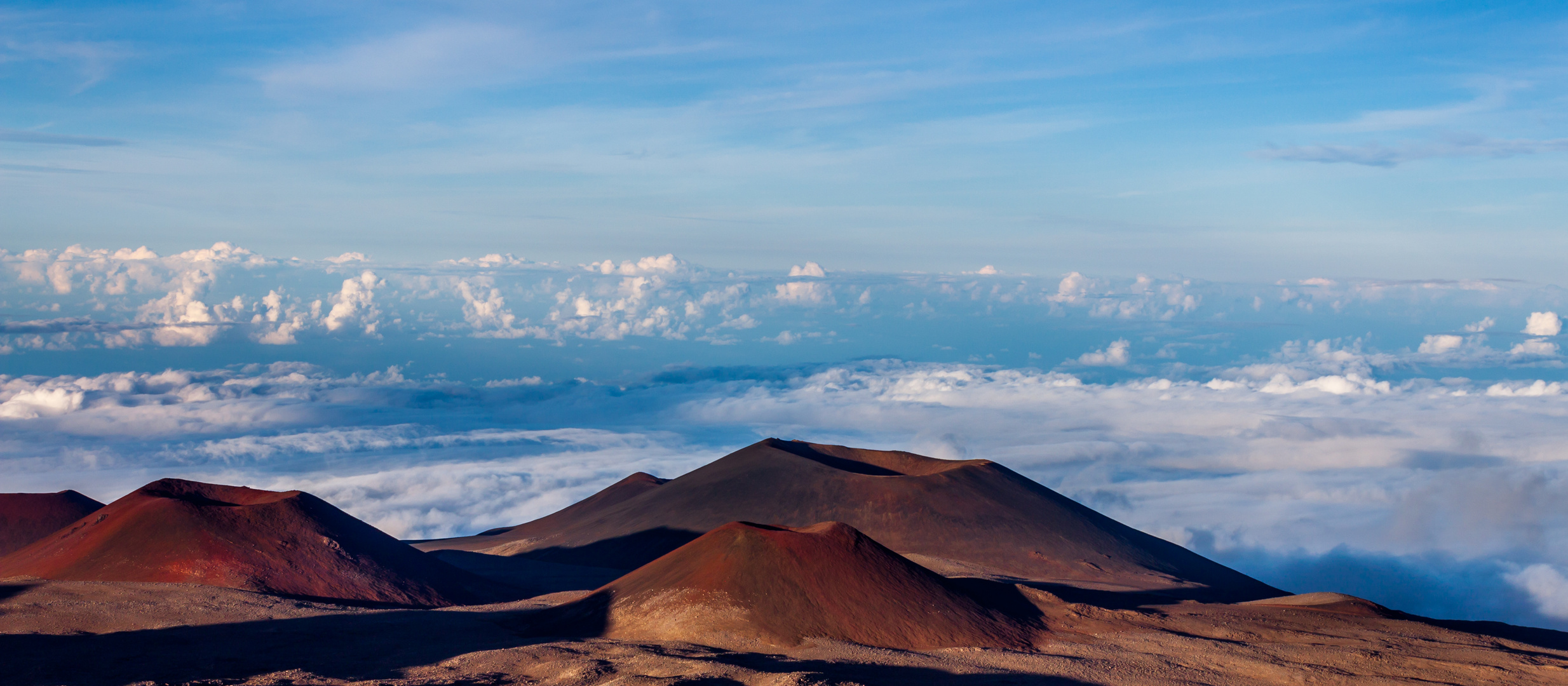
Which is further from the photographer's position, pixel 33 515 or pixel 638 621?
pixel 33 515

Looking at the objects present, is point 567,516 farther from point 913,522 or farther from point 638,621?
→ point 638,621

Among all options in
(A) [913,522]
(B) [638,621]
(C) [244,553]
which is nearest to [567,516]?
(A) [913,522]

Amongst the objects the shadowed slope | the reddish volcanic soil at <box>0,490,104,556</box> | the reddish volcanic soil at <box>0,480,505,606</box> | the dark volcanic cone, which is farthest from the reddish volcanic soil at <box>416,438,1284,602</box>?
the reddish volcanic soil at <box>0,490,104,556</box>

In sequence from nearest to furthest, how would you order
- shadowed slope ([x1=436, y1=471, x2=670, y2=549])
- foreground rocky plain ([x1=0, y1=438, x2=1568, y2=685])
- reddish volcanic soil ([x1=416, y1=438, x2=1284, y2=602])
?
1. foreground rocky plain ([x1=0, y1=438, x2=1568, y2=685])
2. reddish volcanic soil ([x1=416, y1=438, x2=1284, y2=602])
3. shadowed slope ([x1=436, y1=471, x2=670, y2=549])

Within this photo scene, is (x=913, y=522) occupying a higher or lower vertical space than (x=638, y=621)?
higher

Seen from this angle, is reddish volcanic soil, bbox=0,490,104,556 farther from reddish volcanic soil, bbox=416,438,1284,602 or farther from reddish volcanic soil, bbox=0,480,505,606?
reddish volcanic soil, bbox=416,438,1284,602

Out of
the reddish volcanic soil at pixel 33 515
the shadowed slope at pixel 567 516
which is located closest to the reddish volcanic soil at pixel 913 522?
the shadowed slope at pixel 567 516

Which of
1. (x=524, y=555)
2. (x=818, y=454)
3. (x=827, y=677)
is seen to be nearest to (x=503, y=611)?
(x=827, y=677)

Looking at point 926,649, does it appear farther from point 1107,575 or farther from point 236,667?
point 1107,575
